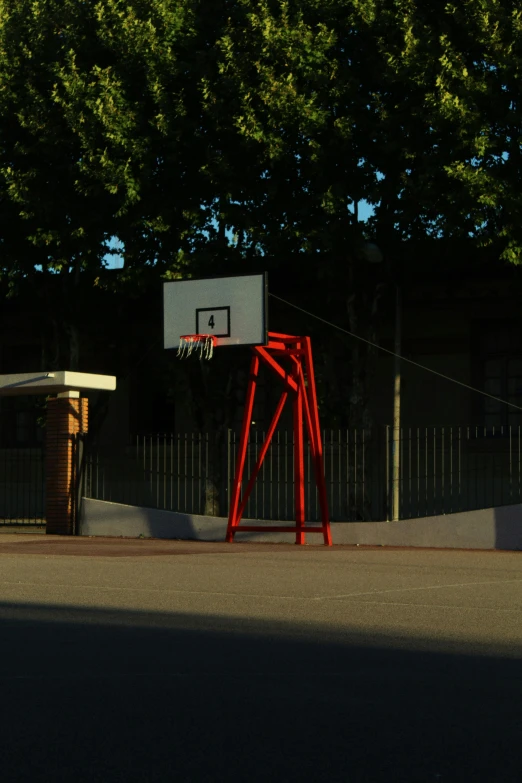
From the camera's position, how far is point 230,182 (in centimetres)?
2719

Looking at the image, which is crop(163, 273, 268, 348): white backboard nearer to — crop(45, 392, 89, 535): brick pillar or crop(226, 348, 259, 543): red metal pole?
crop(226, 348, 259, 543): red metal pole

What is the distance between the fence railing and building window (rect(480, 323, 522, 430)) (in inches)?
278

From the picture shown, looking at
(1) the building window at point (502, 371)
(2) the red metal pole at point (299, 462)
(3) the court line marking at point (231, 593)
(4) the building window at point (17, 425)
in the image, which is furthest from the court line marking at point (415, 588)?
(4) the building window at point (17, 425)

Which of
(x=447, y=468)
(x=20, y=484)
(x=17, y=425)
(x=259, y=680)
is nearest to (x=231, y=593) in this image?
(x=259, y=680)

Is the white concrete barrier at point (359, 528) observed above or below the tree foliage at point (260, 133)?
below

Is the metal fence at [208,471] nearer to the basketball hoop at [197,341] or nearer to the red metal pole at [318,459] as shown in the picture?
the red metal pole at [318,459]

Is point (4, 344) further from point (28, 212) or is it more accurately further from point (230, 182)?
point (230, 182)

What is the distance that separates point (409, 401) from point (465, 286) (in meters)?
3.75

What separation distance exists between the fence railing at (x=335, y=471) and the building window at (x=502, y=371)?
7.05 m

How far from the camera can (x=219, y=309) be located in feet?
74.0

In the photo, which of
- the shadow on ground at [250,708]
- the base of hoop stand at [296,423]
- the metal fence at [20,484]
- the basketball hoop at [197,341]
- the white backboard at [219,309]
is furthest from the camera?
the metal fence at [20,484]

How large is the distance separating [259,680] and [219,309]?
53.7ft

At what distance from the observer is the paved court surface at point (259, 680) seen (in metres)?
4.68

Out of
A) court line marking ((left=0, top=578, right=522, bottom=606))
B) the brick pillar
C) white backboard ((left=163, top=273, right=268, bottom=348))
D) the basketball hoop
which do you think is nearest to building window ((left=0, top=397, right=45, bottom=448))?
the brick pillar
